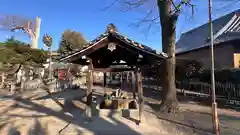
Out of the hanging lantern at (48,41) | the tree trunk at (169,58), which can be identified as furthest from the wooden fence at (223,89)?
the hanging lantern at (48,41)

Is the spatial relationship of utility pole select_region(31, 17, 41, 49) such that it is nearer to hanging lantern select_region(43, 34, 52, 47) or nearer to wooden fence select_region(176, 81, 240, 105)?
hanging lantern select_region(43, 34, 52, 47)

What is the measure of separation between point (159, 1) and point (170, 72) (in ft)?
13.0

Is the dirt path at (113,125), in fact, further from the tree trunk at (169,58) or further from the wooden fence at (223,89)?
the wooden fence at (223,89)

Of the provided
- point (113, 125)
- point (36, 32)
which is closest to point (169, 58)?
point (113, 125)

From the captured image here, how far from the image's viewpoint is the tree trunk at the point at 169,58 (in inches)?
434

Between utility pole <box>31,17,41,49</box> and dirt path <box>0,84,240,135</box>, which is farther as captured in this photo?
utility pole <box>31,17,41,49</box>

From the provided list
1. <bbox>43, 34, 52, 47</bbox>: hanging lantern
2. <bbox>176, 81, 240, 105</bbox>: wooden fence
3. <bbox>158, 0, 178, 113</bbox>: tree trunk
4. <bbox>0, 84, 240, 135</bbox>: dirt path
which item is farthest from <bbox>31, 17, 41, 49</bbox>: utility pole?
<bbox>158, 0, 178, 113</bbox>: tree trunk

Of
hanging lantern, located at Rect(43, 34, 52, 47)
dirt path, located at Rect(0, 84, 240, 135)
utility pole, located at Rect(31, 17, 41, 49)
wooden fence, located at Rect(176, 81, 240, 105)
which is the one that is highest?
utility pole, located at Rect(31, 17, 41, 49)

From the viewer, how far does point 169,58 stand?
10992 millimetres

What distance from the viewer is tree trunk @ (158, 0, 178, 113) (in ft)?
36.1

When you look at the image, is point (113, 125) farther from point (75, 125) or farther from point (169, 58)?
point (169, 58)

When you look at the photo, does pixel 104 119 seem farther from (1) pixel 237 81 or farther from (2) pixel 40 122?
(1) pixel 237 81

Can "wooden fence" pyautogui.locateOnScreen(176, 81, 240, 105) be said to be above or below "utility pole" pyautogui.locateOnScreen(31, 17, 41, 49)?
below

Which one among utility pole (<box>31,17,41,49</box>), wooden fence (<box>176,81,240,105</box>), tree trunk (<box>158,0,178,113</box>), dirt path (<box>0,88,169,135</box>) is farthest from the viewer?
utility pole (<box>31,17,41,49</box>)
